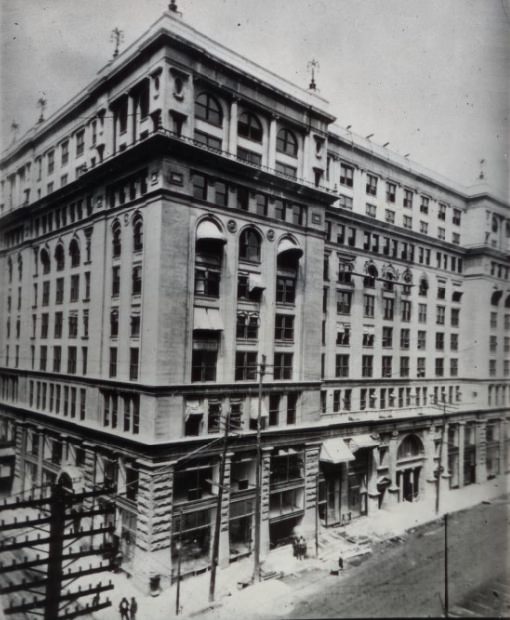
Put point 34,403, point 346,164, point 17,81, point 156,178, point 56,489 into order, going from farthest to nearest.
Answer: point 346,164
point 34,403
point 156,178
point 17,81
point 56,489

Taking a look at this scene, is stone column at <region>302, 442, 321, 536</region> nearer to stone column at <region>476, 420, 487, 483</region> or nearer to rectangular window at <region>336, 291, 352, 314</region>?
rectangular window at <region>336, 291, 352, 314</region>

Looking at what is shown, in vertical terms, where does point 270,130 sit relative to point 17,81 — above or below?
above

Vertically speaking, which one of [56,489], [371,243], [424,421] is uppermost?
[371,243]

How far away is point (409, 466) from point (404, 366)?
9.30 metres

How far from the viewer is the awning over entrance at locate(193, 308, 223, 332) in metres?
29.1

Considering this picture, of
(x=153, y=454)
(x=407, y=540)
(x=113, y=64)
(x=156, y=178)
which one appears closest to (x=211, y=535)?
(x=153, y=454)

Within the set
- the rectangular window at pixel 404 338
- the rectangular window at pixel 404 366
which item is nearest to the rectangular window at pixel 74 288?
the rectangular window at pixel 404 338

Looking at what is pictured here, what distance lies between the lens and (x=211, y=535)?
96.2 ft

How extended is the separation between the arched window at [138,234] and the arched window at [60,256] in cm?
919

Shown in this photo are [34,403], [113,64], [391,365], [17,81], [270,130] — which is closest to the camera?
[17,81]

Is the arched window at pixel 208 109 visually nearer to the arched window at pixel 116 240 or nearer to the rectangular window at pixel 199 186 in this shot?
the rectangular window at pixel 199 186

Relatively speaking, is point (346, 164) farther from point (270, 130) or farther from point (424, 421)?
point (424, 421)

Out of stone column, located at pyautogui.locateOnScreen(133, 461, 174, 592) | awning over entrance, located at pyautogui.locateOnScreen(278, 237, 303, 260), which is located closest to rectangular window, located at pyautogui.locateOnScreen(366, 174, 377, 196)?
awning over entrance, located at pyautogui.locateOnScreen(278, 237, 303, 260)

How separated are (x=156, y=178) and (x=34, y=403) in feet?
71.4
